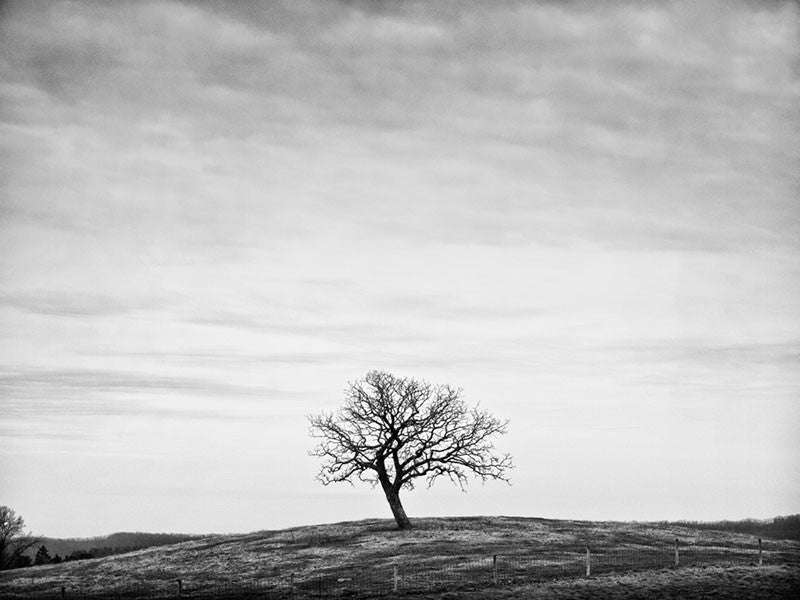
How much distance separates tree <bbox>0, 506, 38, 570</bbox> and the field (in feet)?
139

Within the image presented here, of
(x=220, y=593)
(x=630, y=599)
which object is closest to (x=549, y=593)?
(x=630, y=599)

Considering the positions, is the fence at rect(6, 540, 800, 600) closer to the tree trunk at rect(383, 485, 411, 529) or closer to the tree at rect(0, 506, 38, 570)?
the tree trunk at rect(383, 485, 411, 529)

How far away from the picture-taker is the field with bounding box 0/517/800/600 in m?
41.1

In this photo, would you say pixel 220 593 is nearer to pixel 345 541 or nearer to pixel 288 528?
pixel 345 541

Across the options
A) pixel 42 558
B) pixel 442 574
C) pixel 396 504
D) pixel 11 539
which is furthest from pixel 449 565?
pixel 11 539

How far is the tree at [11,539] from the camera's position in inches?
4337

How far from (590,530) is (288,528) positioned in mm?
31715

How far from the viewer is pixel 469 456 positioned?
73062 millimetres

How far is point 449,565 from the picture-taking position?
5025 cm

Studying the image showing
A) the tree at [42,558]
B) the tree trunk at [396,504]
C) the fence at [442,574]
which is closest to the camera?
the fence at [442,574]

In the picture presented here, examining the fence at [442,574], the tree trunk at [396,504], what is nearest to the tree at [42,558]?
the fence at [442,574]

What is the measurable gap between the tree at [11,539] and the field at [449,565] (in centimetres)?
4225

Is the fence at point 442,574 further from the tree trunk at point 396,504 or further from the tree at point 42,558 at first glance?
the tree at point 42,558

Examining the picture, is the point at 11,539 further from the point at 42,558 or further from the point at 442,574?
the point at 442,574
